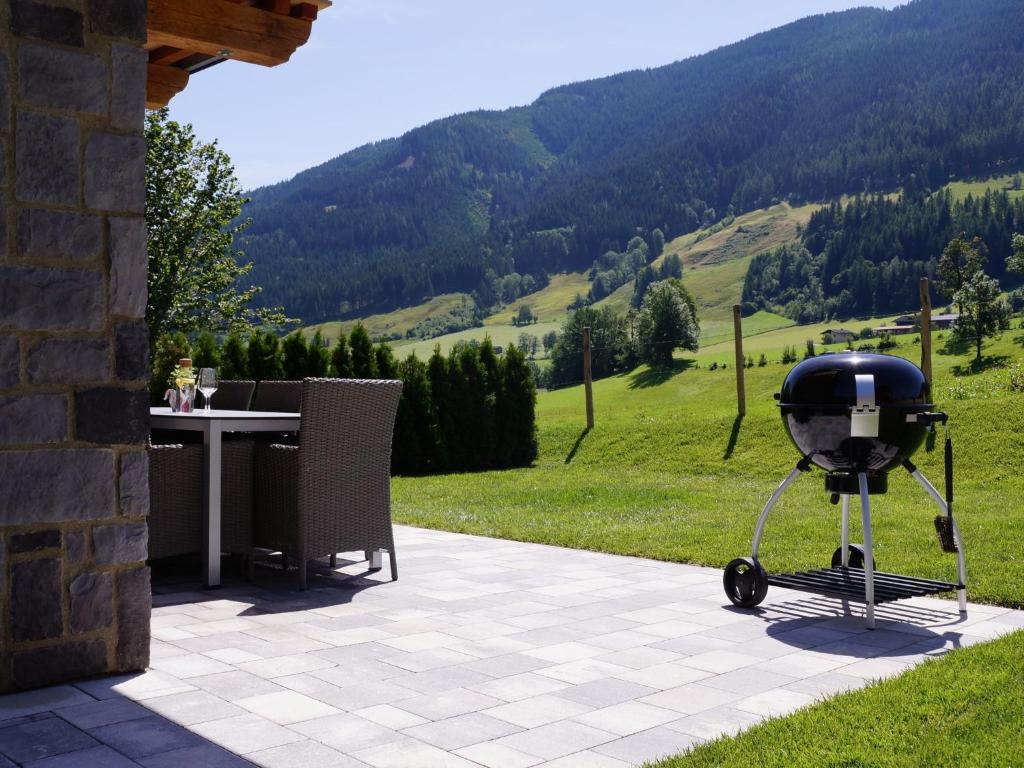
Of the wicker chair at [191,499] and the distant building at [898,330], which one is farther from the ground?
the distant building at [898,330]

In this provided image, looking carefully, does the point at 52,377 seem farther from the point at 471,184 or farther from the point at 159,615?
the point at 471,184

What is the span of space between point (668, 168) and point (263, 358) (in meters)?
151

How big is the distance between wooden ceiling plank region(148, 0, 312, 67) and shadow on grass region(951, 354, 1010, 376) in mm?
34606

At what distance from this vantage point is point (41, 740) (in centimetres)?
270

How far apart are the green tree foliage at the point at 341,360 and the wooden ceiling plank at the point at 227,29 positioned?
867cm

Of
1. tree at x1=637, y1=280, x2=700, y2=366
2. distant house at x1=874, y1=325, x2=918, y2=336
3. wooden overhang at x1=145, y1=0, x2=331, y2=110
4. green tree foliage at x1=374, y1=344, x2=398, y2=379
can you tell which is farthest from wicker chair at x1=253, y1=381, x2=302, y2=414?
distant house at x1=874, y1=325, x2=918, y2=336

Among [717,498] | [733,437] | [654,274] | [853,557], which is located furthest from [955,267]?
[654,274]

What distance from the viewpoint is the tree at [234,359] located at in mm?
12844

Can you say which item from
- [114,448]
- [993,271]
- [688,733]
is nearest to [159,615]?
[114,448]

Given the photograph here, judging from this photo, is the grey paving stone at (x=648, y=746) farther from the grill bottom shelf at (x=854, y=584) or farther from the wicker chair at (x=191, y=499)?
the wicker chair at (x=191, y=499)

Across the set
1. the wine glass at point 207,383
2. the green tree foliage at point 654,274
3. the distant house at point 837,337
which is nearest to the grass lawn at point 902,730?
the wine glass at point 207,383

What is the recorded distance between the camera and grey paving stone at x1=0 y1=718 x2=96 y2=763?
2.59 meters

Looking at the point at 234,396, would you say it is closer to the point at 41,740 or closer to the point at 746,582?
the point at 746,582

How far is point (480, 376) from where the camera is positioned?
13781 mm
